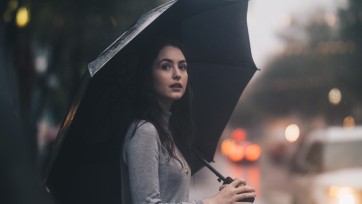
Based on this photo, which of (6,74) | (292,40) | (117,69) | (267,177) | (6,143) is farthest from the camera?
(292,40)

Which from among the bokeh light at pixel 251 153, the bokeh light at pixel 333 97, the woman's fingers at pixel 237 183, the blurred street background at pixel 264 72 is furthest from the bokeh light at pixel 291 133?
the woman's fingers at pixel 237 183

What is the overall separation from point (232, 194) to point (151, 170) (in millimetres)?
279

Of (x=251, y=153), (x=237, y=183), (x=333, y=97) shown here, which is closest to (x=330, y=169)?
(x=237, y=183)

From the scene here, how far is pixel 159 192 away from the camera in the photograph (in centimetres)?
248

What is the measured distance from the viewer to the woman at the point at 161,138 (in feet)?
8.08

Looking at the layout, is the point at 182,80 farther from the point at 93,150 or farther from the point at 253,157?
the point at 253,157

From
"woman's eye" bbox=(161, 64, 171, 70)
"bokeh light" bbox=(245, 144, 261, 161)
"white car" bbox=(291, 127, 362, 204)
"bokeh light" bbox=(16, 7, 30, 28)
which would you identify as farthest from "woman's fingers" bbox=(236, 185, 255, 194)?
"bokeh light" bbox=(245, 144, 261, 161)

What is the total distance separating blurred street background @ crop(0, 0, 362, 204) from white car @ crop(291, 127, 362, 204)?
2 centimetres

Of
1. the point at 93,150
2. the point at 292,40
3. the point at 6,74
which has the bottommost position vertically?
the point at 93,150

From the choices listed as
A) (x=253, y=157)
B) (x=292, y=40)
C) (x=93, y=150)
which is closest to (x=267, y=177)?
(x=253, y=157)

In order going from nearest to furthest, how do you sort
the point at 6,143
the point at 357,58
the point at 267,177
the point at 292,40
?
the point at 6,143, the point at 267,177, the point at 357,58, the point at 292,40

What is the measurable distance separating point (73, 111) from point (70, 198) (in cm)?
33

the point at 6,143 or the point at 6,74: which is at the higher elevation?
the point at 6,74

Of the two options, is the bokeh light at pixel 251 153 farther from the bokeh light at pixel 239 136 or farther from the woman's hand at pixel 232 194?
the woman's hand at pixel 232 194
